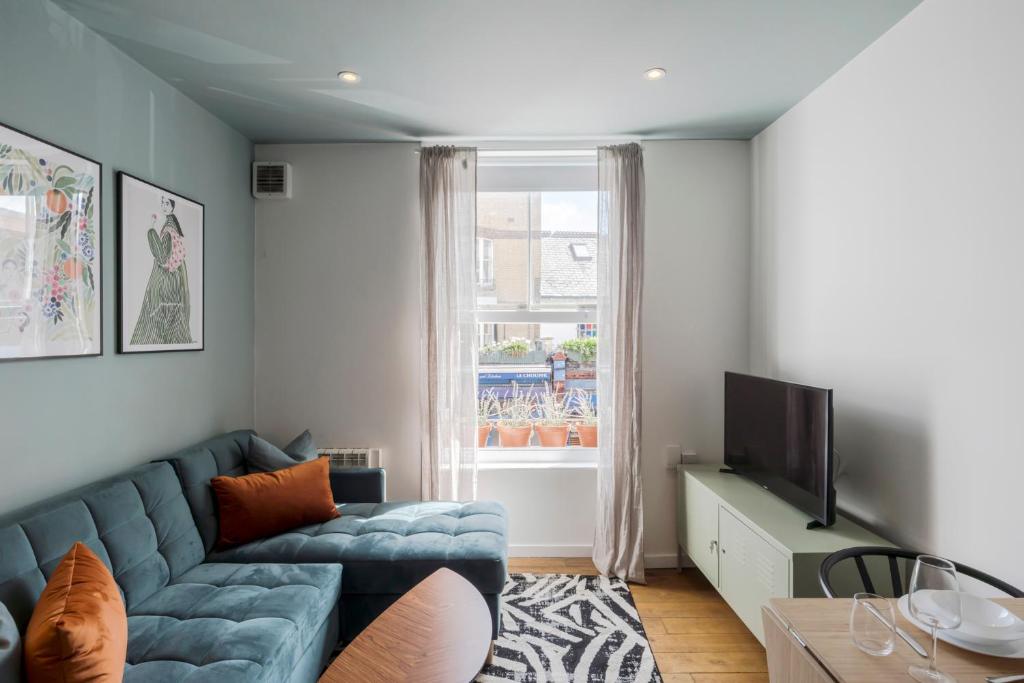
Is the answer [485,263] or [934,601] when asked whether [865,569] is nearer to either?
[934,601]

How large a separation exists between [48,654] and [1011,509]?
99.8 inches

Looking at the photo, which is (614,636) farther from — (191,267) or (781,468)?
(191,267)

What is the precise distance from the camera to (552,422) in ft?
11.5

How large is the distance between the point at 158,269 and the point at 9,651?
5.43ft

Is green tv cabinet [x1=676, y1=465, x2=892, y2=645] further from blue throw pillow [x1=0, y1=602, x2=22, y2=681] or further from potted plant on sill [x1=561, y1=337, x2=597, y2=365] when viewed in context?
blue throw pillow [x1=0, y1=602, x2=22, y2=681]

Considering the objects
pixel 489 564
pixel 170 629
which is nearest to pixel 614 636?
pixel 489 564

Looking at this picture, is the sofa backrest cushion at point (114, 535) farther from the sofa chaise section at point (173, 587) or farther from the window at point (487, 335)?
the window at point (487, 335)

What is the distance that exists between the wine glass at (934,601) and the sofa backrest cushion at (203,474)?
2447 millimetres

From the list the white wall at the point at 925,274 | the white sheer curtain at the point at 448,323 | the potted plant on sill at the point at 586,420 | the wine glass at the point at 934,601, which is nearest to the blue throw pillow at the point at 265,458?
the white sheer curtain at the point at 448,323

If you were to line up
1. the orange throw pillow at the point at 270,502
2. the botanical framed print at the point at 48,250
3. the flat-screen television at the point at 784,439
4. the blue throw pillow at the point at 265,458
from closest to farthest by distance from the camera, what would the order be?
1. the botanical framed print at the point at 48,250
2. the flat-screen television at the point at 784,439
3. the orange throw pillow at the point at 270,502
4. the blue throw pillow at the point at 265,458

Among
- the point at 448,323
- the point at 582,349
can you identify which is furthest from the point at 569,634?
the point at 448,323

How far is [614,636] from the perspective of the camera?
250cm

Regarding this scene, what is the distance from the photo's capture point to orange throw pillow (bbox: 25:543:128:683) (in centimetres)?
123

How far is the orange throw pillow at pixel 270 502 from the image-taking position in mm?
2371
